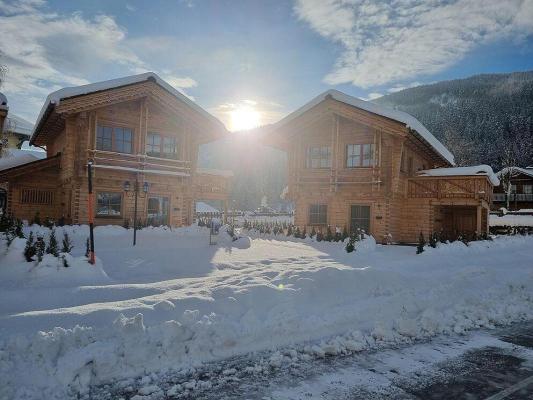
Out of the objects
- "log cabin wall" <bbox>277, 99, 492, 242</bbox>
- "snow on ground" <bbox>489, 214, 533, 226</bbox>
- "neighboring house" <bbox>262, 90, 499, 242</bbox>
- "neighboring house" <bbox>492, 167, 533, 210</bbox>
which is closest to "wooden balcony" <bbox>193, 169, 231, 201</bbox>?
"neighboring house" <bbox>262, 90, 499, 242</bbox>

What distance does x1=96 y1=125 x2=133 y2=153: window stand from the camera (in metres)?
17.4

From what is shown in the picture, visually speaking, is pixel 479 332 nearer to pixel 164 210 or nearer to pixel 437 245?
pixel 437 245

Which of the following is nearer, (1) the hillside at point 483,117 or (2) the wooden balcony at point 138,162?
(2) the wooden balcony at point 138,162

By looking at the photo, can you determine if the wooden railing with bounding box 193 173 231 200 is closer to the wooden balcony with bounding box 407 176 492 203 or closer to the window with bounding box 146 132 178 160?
the window with bounding box 146 132 178 160

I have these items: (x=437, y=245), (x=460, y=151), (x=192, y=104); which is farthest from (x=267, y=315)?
(x=460, y=151)

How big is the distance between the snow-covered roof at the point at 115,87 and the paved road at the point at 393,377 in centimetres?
1511

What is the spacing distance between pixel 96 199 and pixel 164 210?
11.0 feet

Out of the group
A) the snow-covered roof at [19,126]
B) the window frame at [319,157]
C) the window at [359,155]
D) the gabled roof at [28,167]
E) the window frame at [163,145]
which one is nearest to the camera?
the gabled roof at [28,167]

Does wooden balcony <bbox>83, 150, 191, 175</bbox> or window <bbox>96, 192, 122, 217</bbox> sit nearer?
wooden balcony <bbox>83, 150, 191, 175</bbox>

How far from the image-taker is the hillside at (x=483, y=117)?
75.0 m

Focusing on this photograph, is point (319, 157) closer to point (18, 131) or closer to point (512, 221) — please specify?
point (512, 221)

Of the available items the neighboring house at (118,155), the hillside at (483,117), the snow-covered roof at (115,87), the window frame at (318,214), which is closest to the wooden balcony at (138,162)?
the neighboring house at (118,155)

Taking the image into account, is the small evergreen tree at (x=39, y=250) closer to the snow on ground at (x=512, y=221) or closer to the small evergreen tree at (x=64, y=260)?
the small evergreen tree at (x=64, y=260)

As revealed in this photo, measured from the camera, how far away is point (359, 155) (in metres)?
19.6
